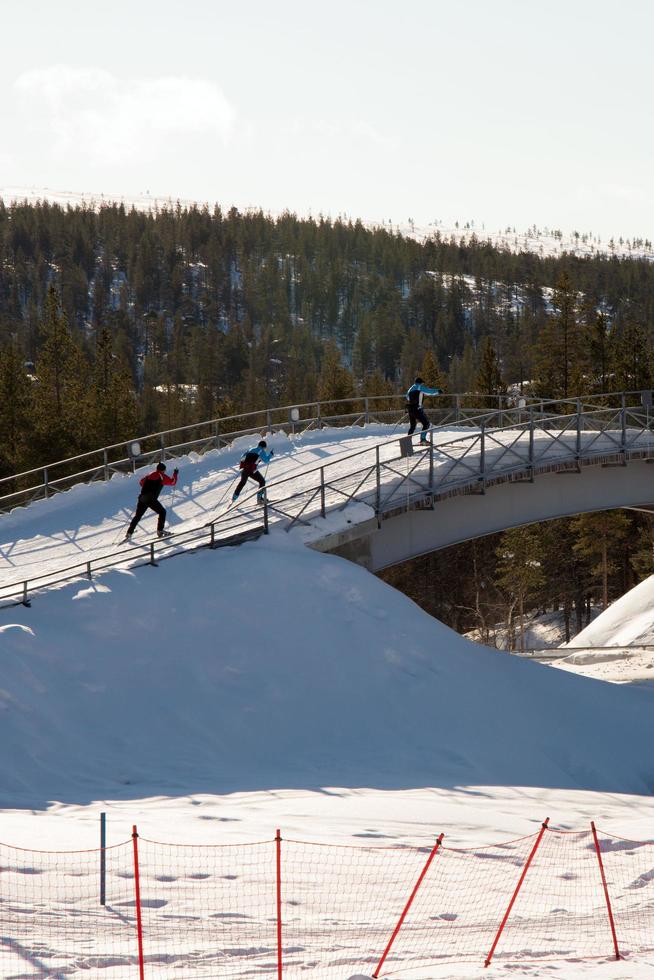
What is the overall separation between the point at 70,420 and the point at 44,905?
136ft

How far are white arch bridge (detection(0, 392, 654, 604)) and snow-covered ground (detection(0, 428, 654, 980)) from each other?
1.33ft

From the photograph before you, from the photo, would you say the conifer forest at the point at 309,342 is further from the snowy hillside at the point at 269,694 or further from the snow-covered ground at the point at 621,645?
the snowy hillside at the point at 269,694

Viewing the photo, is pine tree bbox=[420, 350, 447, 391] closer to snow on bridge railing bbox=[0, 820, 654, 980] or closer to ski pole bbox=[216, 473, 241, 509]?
ski pole bbox=[216, 473, 241, 509]

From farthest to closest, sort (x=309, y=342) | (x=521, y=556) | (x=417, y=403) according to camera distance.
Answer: (x=309, y=342) → (x=521, y=556) → (x=417, y=403)

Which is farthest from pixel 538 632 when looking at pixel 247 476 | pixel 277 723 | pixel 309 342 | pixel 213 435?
pixel 309 342

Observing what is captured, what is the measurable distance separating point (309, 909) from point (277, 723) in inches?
315

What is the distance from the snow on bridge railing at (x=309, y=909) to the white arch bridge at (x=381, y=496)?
377 inches

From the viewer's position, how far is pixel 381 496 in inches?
1003

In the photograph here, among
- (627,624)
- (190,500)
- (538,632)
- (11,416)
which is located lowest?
(538,632)

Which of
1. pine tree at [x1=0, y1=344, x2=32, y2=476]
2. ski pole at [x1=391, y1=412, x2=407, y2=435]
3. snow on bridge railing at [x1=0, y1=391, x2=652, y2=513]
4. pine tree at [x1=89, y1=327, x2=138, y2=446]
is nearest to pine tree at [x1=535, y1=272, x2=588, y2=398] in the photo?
snow on bridge railing at [x1=0, y1=391, x2=652, y2=513]

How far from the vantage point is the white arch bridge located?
2381 cm

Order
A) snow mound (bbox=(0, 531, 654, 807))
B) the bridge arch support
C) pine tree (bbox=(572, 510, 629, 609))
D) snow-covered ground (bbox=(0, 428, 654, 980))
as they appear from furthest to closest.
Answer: pine tree (bbox=(572, 510, 629, 609)), the bridge arch support, snow mound (bbox=(0, 531, 654, 807)), snow-covered ground (bbox=(0, 428, 654, 980))

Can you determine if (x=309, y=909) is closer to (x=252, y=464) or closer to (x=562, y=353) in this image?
(x=252, y=464)

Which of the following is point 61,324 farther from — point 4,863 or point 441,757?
point 4,863
